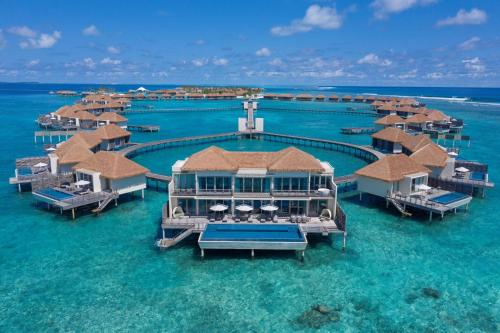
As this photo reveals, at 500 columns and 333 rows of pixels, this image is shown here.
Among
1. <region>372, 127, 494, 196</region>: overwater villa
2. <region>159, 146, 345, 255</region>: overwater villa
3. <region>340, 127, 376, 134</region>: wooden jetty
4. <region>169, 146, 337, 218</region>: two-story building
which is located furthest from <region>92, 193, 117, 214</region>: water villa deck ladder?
<region>340, 127, 376, 134</region>: wooden jetty

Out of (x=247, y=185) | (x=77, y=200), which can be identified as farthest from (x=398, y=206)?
(x=77, y=200)

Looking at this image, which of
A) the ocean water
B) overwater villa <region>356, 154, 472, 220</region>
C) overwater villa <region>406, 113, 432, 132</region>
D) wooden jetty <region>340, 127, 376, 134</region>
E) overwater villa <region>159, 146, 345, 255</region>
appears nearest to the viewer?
the ocean water

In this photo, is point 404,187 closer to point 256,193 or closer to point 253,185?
point 256,193

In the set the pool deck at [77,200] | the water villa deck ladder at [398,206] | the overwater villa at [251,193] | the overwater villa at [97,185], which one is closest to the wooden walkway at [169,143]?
the overwater villa at [97,185]

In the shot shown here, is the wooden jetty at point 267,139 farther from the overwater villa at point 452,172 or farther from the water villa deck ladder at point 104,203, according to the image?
the water villa deck ladder at point 104,203

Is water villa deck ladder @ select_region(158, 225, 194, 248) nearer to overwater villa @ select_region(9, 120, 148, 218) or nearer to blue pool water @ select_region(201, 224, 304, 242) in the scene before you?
blue pool water @ select_region(201, 224, 304, 242)

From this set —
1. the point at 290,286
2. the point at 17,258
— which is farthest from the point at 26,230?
the point at 290,286
